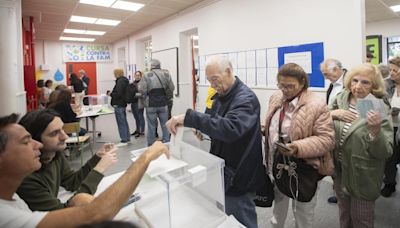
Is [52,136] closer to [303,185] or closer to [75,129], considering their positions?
[303,185]

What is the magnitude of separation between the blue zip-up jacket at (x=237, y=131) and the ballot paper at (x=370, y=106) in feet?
2.12

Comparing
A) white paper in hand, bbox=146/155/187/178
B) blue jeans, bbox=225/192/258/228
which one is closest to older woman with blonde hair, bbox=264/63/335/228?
blue jeans, bbox=225/192/258/228

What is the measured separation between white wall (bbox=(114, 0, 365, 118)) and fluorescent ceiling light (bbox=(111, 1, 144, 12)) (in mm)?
973

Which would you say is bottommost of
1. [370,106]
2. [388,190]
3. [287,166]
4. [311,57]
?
[388,190]

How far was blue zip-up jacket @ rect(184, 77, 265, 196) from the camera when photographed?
56.9 inches

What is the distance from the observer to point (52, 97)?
165 inches

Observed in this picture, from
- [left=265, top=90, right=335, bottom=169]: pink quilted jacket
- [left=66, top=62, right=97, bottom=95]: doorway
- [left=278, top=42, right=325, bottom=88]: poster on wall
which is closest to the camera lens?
[left=265, top=90, right=335, bottom=169]: pink quilted jacket

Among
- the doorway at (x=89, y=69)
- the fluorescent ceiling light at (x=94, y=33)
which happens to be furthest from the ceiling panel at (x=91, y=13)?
the doorway at (x=89, y=69)

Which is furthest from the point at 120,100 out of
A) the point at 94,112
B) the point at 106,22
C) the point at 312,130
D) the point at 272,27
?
the point at 312,130

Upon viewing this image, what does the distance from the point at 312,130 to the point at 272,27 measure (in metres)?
2.95

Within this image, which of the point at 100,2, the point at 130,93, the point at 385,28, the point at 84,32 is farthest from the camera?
the point at 84,32

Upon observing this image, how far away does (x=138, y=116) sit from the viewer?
609 centimetres

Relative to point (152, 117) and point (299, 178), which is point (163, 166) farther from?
Answer: point (152, 117)

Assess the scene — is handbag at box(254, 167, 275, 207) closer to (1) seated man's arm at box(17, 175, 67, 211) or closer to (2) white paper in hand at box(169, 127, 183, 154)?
(2) white paper in hand at box(169, 127, 183, 154)
